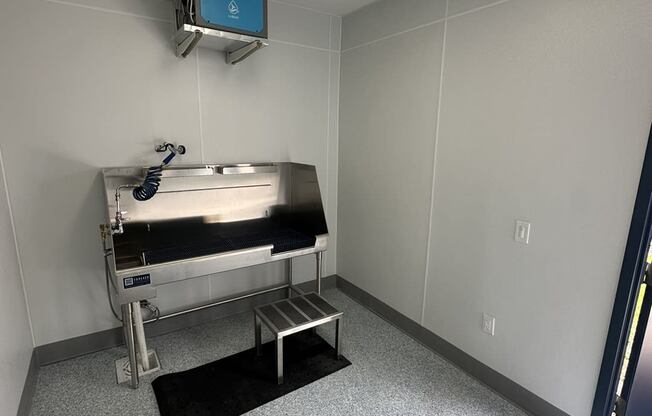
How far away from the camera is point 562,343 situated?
5.66 feet

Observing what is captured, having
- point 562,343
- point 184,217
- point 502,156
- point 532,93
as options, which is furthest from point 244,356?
point 532,93

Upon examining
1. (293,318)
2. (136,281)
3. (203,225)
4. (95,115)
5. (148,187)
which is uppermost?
(95,115)

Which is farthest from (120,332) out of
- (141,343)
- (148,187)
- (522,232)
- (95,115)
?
(522,232)

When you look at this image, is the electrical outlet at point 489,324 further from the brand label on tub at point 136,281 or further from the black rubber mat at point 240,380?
the brand label on tub at point 136,281

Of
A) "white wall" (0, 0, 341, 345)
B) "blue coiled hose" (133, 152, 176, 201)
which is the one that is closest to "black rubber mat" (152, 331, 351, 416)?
"white wall" (0, 0, 341, 345)

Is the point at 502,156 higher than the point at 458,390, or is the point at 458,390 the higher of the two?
the point at 502,156

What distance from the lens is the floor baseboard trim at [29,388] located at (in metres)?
1.73

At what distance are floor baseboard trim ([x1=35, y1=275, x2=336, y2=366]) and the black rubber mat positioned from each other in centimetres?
52

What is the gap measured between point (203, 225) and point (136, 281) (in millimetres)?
755

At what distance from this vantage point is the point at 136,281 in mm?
1763

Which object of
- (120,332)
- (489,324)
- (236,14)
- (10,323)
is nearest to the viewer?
(10,323)

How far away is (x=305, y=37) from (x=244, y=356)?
246 cm

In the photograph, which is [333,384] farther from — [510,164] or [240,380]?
[510,164]

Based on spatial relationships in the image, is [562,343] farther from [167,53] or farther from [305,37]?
[167,53]
